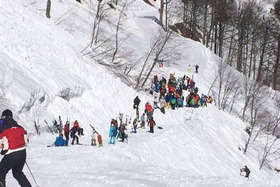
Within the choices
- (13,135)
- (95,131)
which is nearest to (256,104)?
(95,131)

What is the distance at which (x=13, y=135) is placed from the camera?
8.13 metres

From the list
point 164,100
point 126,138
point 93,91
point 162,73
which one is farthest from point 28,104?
point 162,73

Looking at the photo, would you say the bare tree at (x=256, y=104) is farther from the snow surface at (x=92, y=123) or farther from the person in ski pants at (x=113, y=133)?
the person in ski pants at (x=113, y=133)

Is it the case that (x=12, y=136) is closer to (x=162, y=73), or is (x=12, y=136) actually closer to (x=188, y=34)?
(x=162, y=73)

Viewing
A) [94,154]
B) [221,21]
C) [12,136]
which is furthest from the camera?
[221,21]

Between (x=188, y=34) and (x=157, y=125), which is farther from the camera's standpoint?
(x=188, y=34)

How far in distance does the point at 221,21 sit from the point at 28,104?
40.7m

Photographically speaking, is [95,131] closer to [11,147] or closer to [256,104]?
[11,147]

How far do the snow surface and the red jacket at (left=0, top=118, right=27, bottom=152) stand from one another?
7.93ft

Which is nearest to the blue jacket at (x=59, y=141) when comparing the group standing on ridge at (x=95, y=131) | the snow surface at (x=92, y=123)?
the group standing on ridge at (x=95, y=131)

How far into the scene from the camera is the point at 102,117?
24.4 m

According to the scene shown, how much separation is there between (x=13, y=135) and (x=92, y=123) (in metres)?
14.8

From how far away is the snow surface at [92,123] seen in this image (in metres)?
11.8

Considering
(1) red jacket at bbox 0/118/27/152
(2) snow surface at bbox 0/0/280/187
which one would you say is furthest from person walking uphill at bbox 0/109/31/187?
(2) snow surface at bbox 0/0/280/187
